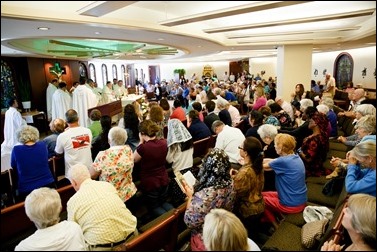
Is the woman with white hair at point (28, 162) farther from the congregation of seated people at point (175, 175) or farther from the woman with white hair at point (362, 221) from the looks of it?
the woman with white hair at point (362, 221)

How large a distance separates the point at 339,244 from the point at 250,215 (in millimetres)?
762

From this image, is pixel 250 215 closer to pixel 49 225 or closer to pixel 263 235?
pixel 263 235

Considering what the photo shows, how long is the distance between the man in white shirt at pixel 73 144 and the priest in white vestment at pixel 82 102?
4.37m

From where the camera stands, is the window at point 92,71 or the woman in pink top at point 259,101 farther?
the window at point 92,71

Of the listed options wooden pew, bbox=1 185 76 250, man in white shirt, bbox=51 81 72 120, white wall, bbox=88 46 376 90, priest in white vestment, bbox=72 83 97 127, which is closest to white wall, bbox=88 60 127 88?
white wall, bbox=88 46 376 90

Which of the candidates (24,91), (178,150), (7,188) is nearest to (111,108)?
(178,150)

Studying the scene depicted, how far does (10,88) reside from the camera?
1654 mm

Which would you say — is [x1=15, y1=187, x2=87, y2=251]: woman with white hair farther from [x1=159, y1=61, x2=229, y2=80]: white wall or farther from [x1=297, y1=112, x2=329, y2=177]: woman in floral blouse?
[x1=159, y1=61, x2=229, y2=80]: white wall

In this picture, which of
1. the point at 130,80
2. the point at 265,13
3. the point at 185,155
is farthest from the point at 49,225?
the point at 130,80

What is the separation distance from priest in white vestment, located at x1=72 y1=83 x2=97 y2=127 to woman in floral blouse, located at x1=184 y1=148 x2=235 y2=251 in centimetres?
605

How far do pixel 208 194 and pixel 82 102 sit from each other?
6458mm

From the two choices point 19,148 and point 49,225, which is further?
point 19,148

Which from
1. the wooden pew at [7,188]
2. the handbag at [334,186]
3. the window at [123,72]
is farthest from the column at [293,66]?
the window at [123,72]

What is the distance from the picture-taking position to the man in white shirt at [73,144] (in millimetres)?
2969
